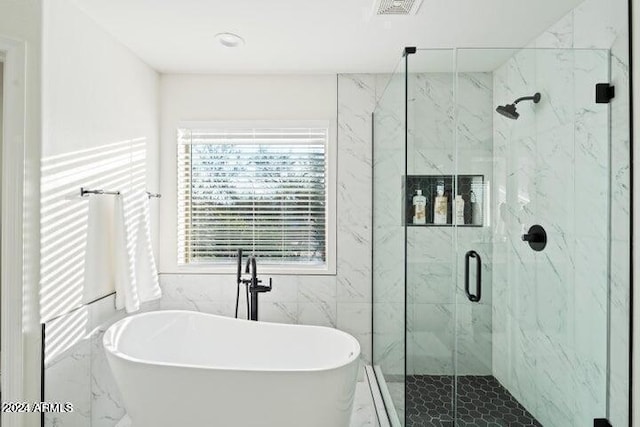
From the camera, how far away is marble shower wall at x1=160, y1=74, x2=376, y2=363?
3107 millimetres

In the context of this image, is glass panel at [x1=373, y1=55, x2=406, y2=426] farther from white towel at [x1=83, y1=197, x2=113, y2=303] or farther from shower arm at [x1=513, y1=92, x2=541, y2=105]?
white towel at [x1=83, y1=197, x2=113, y2=303]

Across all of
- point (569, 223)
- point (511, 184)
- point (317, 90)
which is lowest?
point (569, 223)

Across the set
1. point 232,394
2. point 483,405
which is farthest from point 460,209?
point 232,394

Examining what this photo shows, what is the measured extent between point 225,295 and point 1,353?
154 cm

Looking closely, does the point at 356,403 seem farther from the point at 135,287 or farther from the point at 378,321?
the point at 135,287

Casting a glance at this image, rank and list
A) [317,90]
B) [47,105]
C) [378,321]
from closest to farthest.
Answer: [47,105] → [378,321] → [317,90]

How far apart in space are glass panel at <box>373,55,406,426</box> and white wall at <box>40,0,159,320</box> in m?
1.78

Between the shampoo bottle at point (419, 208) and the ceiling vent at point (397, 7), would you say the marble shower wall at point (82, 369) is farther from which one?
the ceiling vent at point (397, 7)

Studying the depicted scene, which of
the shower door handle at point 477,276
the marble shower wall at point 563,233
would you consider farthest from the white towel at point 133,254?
the marble shower wall at point 563,233

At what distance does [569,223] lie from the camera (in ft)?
5.56

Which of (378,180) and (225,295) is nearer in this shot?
(378,180)

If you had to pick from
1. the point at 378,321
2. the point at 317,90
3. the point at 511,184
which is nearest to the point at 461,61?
the point at 511,184

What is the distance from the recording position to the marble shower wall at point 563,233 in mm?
1608

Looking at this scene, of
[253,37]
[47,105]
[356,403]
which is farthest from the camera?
[356,403]
